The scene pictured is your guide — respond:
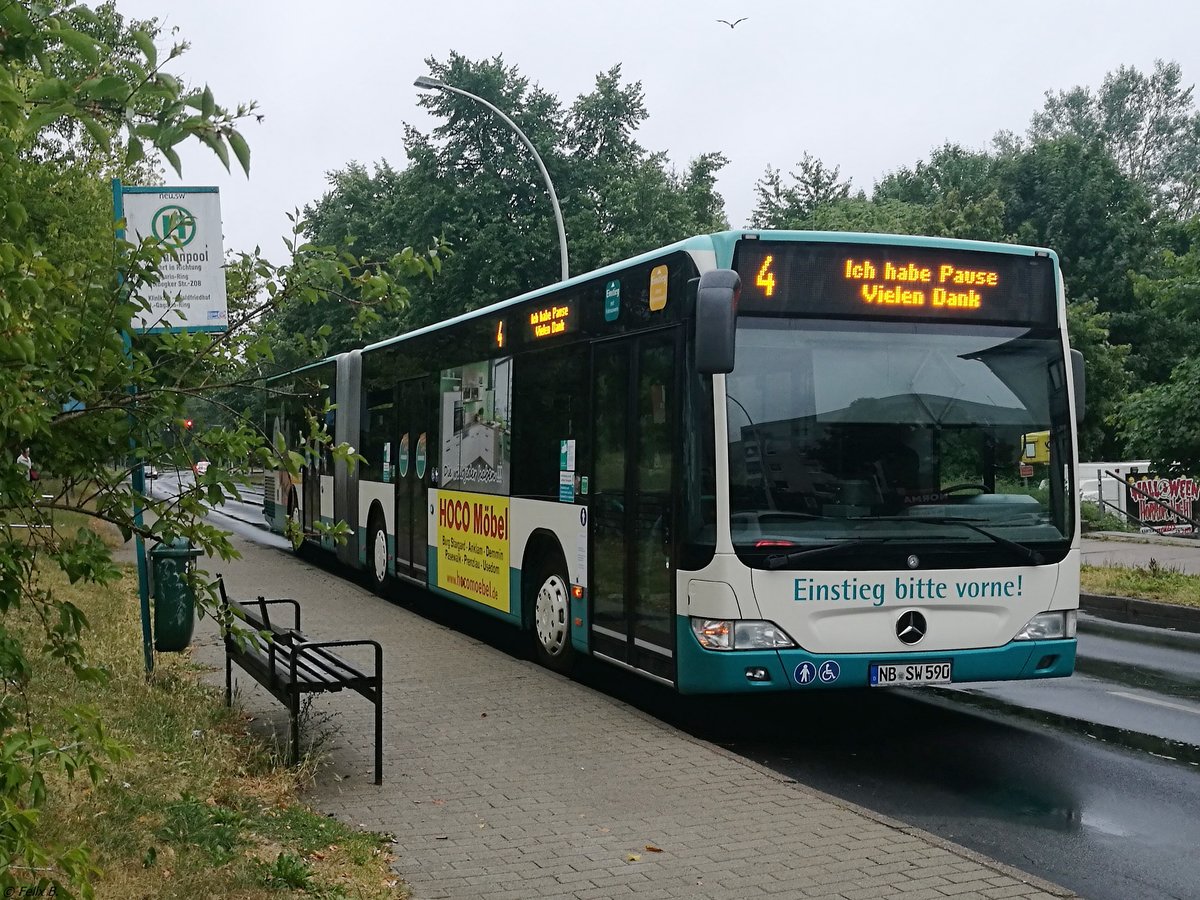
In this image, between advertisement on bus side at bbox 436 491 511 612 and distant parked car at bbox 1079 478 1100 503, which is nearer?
advertisement on bus side at bbox 436 491 511 612

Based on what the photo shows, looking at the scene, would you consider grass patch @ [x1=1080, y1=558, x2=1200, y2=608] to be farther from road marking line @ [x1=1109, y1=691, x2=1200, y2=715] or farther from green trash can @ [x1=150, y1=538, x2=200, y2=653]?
green trash can @ [x1=150, y1=538, x2=200, y2=653]

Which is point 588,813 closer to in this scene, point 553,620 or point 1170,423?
point 553,620

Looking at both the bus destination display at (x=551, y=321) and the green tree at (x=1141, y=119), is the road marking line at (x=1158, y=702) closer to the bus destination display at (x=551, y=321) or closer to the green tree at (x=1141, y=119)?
the bus destination display at (x=551, y=321)

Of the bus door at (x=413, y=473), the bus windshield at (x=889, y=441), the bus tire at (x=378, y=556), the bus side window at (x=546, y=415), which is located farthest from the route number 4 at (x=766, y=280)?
the bus tire at (x=378, y=556)

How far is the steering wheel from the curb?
24.0ft

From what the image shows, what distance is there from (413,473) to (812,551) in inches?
308

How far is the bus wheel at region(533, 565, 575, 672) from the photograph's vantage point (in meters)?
10.7

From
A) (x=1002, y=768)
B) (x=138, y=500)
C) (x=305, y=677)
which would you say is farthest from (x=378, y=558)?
(x=138, y=500)

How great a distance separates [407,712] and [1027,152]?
49.7 meters

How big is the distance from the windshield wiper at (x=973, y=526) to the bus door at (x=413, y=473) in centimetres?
716

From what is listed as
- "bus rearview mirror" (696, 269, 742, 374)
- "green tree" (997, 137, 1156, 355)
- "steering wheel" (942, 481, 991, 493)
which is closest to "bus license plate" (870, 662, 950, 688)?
"steering wheel" (942, 481, 991, 493)

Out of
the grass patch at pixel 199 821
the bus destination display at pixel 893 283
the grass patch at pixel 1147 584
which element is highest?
the bus destination display at pixel 893 283

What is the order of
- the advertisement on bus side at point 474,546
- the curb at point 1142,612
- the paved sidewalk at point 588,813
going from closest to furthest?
the paved sidewalk at point 588,813, the advertisement on bus side at point 474,546, the curb at point 1142,612

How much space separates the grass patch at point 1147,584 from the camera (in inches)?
640
